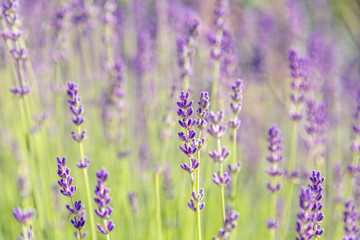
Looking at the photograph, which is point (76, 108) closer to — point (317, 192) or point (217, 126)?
point (217, 126)

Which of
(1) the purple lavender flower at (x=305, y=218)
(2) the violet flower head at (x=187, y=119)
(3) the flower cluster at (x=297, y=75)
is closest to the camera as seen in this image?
(2) the violet flower head at (x=187, y=119)

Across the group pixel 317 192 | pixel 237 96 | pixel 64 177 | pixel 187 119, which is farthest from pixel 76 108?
pixel 317 192

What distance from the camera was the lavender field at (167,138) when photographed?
1681 mm

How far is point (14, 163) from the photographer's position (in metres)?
3.37

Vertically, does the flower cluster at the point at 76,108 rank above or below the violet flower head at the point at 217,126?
above

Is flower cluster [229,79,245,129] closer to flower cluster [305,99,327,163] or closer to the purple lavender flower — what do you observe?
the purple lavender flower

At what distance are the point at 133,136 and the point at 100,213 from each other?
98.1 inches

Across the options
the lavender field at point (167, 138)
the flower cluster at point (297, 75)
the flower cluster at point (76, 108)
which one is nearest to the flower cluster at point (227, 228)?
the lavender field at point (167, 138)

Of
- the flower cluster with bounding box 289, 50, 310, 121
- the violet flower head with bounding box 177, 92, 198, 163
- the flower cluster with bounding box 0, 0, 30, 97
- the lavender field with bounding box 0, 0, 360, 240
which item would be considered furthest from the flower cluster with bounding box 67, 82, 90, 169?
the flower cluster with bounding box 289, 50, 310, 121

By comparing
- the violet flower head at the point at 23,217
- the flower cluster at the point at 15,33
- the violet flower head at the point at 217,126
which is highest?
the flower cluster at the point at 15,33

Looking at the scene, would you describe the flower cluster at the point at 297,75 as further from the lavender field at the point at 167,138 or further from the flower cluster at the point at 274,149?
the flower cluster at the point at 274,149

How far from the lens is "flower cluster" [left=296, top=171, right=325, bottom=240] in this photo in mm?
1461

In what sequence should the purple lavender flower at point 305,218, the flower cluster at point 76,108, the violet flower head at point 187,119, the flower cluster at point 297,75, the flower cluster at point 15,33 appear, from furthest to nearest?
the flower cluster at point 297,75
the flower cluster at point 15,33
the flower cluster at point 76,108
the purple lavender flower at point 305,218
the violet flower head at point 187,119

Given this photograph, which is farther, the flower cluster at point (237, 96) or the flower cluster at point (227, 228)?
the flower cluster at point (237, 96)
